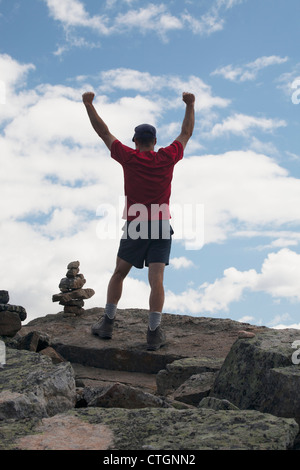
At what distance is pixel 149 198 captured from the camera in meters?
8.20

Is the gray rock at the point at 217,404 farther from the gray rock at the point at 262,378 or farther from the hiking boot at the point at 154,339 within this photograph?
the hiking boot at the point at 154,339

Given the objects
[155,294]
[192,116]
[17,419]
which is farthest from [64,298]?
[17,419]

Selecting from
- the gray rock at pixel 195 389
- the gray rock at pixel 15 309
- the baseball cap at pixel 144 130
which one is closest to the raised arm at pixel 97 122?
the baseball cap at pixel 144 130

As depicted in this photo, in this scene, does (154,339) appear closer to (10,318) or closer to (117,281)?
(117,281)

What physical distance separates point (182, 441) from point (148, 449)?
0.74ft

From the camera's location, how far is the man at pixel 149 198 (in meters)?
8.16

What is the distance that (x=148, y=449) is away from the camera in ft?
10.1

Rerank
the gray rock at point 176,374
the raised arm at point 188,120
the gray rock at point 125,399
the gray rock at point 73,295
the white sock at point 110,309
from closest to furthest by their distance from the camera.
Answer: the gray rock at point 125,399, the gray rock at point 176,374, the raised arm at point 188,120, the white sock at point 110,309, the gray rock at point 73,295

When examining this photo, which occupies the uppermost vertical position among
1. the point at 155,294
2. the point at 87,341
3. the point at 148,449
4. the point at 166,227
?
the point at 166,227

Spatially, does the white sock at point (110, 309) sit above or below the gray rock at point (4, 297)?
below

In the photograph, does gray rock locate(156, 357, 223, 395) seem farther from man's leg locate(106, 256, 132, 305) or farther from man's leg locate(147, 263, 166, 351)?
man's leg locate(106, 256, 132, 305)

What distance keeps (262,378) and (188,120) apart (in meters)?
4.97

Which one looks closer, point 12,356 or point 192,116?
point 12,356

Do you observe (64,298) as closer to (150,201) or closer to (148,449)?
(150,201)
